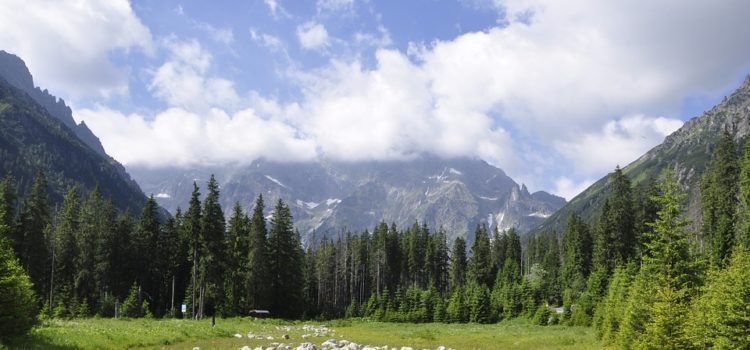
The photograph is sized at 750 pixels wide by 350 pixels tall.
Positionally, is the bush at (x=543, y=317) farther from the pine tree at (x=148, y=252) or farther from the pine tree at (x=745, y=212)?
the pine tree at (x=148, y=252)

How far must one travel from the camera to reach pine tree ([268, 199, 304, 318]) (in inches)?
3046

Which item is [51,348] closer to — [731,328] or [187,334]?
[187,334]

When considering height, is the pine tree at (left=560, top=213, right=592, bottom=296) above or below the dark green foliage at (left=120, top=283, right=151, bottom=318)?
above

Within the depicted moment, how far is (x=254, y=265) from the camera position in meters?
74.4

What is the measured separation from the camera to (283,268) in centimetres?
7869

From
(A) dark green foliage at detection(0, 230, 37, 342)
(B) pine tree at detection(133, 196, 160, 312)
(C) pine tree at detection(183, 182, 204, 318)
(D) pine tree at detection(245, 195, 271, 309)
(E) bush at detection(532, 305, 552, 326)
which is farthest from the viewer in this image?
(D) pine tree at detection(245, 195, 271, 309)

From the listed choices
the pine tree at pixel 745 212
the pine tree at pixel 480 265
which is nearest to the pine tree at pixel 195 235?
the pine tree at pixel 745 212

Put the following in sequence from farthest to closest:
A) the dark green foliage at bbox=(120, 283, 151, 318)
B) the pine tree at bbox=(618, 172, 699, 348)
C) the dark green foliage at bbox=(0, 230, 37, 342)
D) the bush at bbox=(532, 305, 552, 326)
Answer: the bush at bbox=(532, 305, 552, 326), the dark green foliage at bbox=(120, 283, 151, 318), the pine tree at bbox=(618, 172, 699, 348), the dark green foliage at bbox=(0, 230, 37, 342)

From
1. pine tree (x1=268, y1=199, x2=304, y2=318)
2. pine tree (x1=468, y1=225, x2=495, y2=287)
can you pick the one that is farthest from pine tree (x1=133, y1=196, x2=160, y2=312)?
pine tree (x1=468, y1=225, x2=495, y2=287)

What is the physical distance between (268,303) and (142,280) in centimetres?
1817

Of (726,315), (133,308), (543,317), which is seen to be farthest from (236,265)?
(726,315)

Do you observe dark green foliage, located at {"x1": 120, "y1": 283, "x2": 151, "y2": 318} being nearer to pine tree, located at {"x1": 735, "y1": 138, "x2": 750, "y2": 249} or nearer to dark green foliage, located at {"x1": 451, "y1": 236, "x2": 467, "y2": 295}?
pine tree, located at {"x1": 735, "y1": 138, "x2": 750, "y2": 249}

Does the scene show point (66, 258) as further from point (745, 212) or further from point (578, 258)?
point (745, 212)

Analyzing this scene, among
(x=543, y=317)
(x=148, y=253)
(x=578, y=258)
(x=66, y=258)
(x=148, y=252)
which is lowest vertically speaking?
(x=543, y=317)
